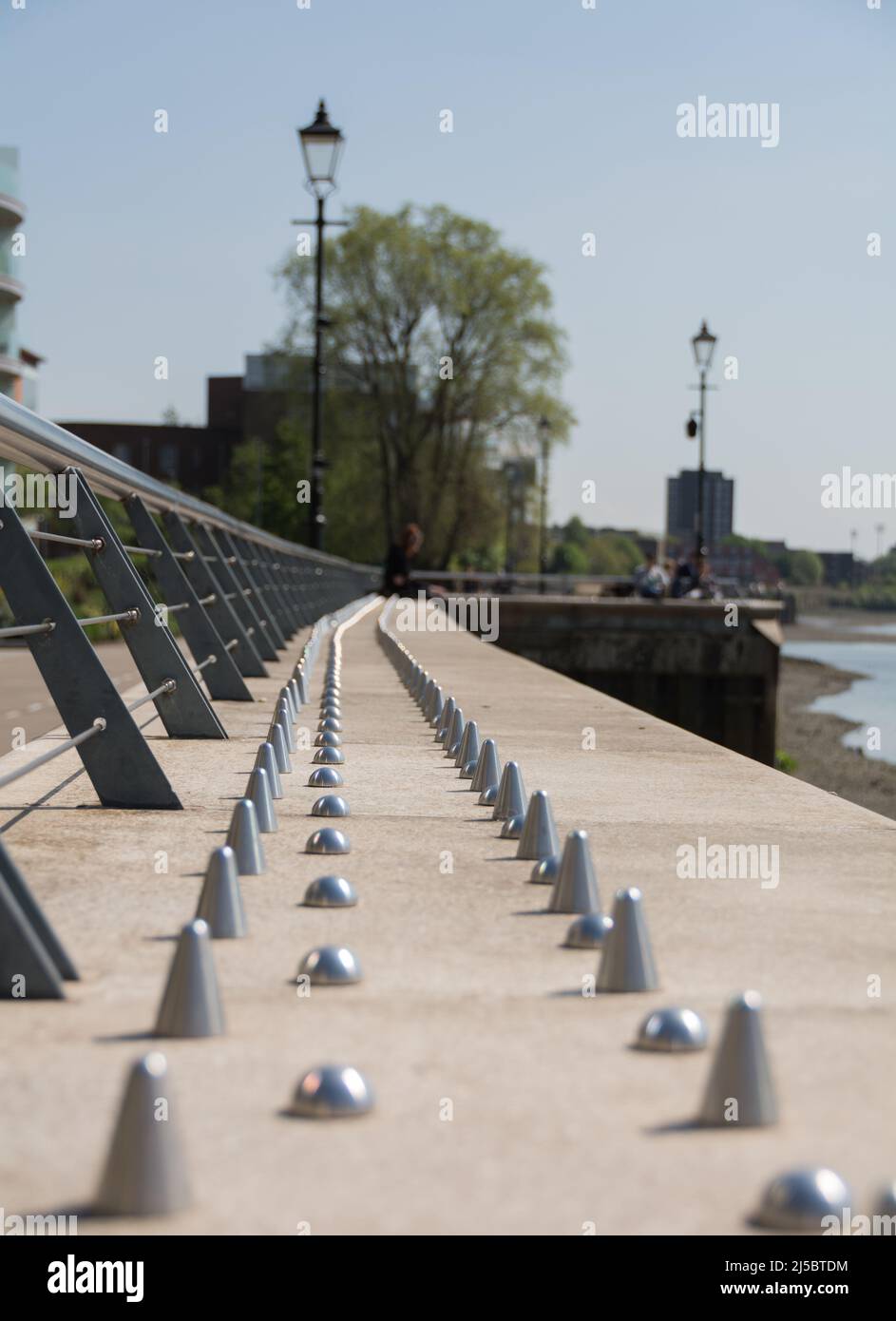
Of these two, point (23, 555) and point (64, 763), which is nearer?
point (23, 555)

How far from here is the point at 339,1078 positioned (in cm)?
245

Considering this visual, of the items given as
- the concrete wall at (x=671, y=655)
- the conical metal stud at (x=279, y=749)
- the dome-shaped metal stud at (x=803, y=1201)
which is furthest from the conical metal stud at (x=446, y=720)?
the concrete wall at (x=671, y=655)

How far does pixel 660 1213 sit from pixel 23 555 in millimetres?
3274

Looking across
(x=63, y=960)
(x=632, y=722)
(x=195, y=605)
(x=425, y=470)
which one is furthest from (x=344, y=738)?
(x=425, y=470)

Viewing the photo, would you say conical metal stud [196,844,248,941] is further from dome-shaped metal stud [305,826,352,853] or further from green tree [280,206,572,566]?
green tree [280,206,572,566]

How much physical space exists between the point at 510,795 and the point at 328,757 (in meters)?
1.56

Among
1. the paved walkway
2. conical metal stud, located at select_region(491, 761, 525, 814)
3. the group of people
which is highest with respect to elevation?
the group of people

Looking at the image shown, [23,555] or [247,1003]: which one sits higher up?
[23,555]

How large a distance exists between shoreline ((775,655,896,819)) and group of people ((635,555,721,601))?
5616mm

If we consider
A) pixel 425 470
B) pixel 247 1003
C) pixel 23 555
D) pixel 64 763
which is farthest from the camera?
pixel 425 470
